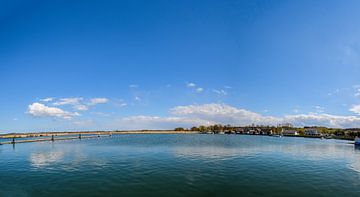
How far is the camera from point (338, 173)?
3341 cm

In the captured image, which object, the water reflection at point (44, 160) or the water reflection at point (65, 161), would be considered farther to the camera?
the water reflection at point (44, 160)

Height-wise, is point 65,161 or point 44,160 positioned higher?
point 65,161

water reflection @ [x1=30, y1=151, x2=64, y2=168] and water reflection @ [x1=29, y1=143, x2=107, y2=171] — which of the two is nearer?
water reflection @ [x1=29, y1=143, x2=107, y2=171]

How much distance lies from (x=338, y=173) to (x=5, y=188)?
1595 inches

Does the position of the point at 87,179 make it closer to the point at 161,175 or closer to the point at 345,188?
the point at 161,175

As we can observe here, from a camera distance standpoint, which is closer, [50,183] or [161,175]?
[50,183]

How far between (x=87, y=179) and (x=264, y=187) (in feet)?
64.0

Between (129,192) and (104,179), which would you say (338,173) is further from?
(104,179)

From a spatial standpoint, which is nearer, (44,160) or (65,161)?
(65,161)

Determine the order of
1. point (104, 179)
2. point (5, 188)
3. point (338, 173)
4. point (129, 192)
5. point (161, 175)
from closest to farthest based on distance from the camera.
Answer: point (129, 192) < point (5, 188) < point (104, 179) < point (161, 175) < point (338, 173)

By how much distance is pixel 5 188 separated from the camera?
2438 cm

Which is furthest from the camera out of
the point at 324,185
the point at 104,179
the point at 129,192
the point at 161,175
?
the point at 161,175

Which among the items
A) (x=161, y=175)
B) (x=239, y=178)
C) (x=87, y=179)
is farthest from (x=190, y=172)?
(x=87, y=179)

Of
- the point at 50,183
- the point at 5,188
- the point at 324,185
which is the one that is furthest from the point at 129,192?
the point at 324,185
